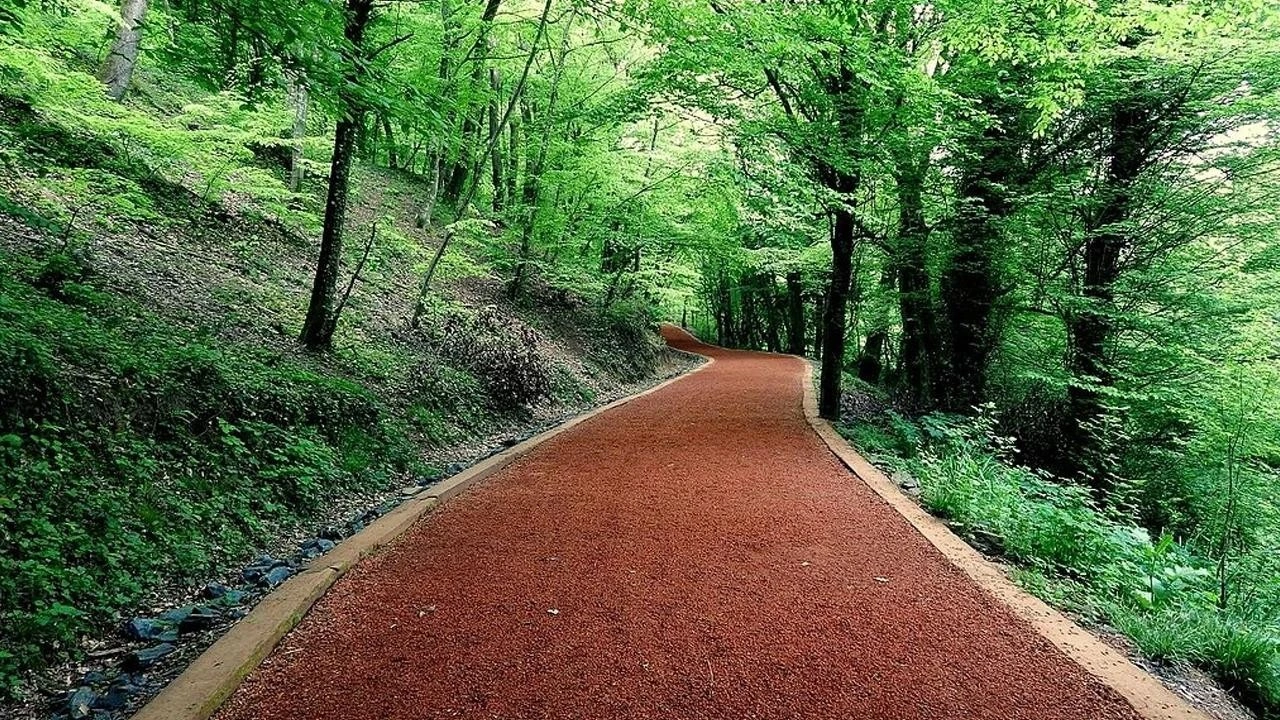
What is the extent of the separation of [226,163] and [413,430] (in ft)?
14.5

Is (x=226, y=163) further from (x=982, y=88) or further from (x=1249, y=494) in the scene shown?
(x=1249, y=494)

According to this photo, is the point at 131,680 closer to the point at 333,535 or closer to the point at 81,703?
the point at 81,703

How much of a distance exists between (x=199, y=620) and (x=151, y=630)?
197 millimetres

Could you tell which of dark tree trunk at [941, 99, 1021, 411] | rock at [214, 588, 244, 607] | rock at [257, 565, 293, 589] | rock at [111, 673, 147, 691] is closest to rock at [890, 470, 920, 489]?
dark tree trunk at [941, 99, 1021, 411]

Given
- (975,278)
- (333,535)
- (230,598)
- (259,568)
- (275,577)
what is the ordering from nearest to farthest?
(230,598), (275,577), (259,568), (333,535), (975,278)

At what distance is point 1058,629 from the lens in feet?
10.4

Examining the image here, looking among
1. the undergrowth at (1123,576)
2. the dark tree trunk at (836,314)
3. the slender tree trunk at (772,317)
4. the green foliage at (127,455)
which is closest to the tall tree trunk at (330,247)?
the green foliage at (127,455)

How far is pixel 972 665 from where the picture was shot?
9.28ft

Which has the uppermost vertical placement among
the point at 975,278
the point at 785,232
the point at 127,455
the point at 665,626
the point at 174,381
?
the point at 785,232

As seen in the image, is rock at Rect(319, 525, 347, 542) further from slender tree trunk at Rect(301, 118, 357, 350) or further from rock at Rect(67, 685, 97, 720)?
slender tree trunk at Rect(301, 118, 357, 350)

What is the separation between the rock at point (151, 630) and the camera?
10.0ft

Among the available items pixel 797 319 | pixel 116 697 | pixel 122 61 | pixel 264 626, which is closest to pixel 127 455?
pixel 264 626

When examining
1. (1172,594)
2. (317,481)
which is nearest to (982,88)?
(1172,594)

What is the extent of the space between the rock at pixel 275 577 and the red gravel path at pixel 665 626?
401mm
